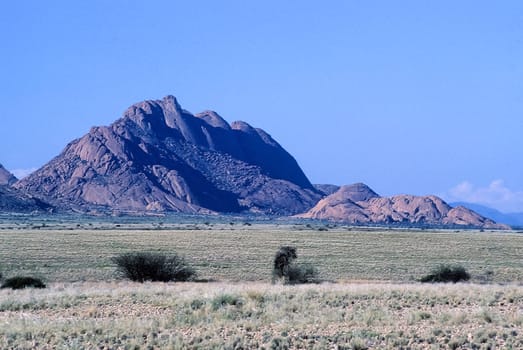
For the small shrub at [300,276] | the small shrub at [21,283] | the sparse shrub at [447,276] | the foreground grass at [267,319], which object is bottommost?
the small shrub at [21,283]

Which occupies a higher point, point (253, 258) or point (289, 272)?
point (289, 272)

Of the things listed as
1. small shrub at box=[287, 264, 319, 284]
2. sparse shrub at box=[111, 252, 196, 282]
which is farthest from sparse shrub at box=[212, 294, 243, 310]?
small shrub at box=[287, 264, 319, 284]

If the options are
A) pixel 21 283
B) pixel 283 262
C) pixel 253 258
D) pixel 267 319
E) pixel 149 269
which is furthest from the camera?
pixel 253 258

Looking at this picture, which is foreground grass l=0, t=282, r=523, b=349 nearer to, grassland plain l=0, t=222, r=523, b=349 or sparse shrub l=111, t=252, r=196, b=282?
grassland plain l=0, t=222, r=523, b=349

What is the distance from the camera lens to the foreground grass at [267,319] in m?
14.1

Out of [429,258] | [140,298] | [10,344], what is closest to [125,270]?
[140,298]

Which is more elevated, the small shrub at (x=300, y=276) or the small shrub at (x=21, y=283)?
the small shrub at (x=300, y=276)

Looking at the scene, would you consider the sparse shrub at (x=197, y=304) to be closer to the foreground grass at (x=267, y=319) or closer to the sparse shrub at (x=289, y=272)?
the foreground grass at (x=267, y=319)

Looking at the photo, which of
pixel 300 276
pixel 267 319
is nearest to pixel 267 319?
pixel 267 319

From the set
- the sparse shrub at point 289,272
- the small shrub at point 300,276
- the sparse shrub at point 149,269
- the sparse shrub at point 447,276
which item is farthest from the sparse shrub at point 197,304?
the sparse shrub at point 447,276

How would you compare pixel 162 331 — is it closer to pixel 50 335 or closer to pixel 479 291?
pixel 50 335

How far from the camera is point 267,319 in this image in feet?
52.5

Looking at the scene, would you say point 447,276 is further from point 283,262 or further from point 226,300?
point 226,300

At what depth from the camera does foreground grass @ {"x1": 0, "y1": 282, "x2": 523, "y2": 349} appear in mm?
14078
